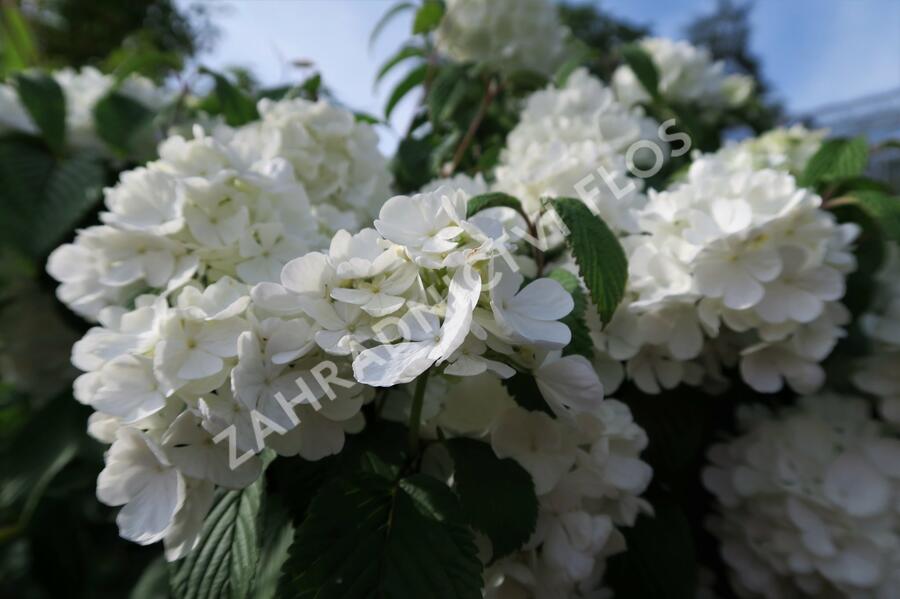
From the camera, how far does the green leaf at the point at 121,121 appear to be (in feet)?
2.45

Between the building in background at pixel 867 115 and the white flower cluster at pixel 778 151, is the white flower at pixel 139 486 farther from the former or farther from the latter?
the building in background at pixel 867 115

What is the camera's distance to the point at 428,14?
29.9 inches

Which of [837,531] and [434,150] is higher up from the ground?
[434,150]

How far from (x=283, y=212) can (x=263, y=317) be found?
15cm

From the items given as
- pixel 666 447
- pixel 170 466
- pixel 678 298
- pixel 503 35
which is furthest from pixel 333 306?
pixel 503 35

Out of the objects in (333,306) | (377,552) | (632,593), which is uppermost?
(333,306)

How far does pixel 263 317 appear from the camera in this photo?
359mm

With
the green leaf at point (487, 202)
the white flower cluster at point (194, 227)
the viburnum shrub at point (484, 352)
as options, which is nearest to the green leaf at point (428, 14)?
the viburnum shrub at point (484, 352)

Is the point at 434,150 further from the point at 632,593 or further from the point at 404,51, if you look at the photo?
the point at 632,593

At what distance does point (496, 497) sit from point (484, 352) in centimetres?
11

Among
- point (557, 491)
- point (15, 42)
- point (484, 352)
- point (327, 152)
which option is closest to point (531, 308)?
point (484, 352)

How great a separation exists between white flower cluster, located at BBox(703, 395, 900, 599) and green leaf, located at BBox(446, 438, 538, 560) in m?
0.34

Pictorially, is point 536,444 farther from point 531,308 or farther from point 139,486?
point 139,486

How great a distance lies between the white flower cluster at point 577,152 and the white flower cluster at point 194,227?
171 mm
